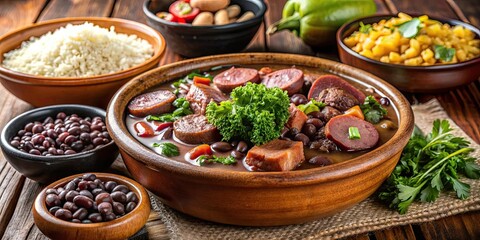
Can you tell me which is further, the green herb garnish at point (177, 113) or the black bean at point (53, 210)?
the green herb garnish at point (177, 113)

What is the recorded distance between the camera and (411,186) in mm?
3104

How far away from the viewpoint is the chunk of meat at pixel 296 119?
3084 mm

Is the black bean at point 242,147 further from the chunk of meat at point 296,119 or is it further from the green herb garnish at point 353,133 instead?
the green herb garnish at point 353,133

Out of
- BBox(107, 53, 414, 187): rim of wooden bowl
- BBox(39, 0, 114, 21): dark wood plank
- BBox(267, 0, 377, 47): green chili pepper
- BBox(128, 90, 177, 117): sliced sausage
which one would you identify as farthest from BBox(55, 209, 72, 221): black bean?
BBox(39, 0, 114, 21): dark wood plank

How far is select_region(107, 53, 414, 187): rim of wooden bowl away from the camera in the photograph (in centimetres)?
262

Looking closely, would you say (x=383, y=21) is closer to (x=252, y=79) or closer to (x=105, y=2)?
(x=252, y=79)

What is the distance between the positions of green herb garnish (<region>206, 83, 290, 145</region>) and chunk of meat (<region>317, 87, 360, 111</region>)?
0.39 meters

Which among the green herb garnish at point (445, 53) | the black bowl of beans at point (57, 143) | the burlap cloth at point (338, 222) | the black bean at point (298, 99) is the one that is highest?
the black bean at point (298, 99)

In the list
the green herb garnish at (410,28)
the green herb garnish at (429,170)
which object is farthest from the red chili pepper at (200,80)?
the green herb garnish at (410,28)

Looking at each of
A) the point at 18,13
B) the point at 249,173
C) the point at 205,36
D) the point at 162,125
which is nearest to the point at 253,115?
the point at 249,173

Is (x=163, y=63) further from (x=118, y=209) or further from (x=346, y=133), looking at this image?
(x=118, y=209)

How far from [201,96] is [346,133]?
775mm

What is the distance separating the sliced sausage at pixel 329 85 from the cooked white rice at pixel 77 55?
1.29 meters

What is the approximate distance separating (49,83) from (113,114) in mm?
849
